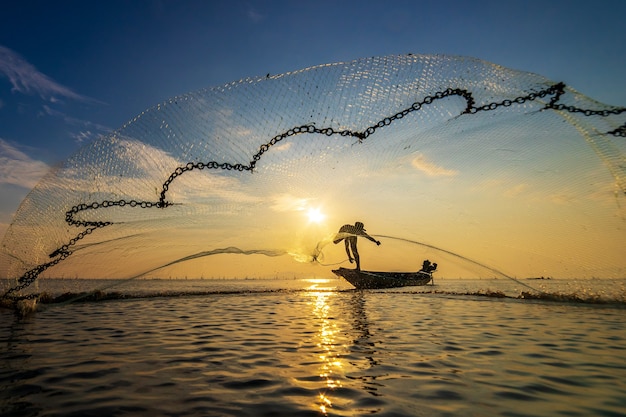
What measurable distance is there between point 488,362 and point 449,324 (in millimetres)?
5196

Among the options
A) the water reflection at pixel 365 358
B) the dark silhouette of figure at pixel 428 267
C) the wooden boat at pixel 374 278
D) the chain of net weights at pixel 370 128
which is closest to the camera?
the water reflection at pixel 365 358

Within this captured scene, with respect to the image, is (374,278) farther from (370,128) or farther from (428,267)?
(370,128)

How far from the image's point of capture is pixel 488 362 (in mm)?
6707

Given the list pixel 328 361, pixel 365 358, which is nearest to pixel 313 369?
pixel 328 361

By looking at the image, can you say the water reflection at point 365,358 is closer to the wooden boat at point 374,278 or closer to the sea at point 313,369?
the sea at point 313,369

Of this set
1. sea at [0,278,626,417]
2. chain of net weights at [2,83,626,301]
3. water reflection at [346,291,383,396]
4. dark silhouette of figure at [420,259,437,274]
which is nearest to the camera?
sea at [0,278,626,417]

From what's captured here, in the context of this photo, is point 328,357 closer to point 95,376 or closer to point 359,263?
point 95,376

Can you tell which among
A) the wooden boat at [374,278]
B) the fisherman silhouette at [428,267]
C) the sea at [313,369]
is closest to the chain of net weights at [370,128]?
the sea at [313,369]

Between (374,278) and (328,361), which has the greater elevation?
(374,278)

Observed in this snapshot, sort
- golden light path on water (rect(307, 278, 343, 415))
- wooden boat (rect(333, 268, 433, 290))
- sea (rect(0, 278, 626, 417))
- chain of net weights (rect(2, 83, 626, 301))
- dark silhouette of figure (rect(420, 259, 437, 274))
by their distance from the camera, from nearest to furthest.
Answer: sea (rect(0, 278, 626, 417)) → golden light path on water (rect(307, 278, 343, 415)) → chain of net weights (rect(2, 83, 626, 301)) → wooden boat (rect(333, 268, 433, 290)) → dark silhouette of figure (rect(420, 259, 437, 274))

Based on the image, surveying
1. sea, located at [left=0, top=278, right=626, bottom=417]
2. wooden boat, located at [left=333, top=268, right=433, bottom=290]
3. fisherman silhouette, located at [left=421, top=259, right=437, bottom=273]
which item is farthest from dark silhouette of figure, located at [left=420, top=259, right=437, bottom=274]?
sea, located at [left=0, top=278, right=626, bottom=417]

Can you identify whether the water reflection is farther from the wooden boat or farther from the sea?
the wooden boat

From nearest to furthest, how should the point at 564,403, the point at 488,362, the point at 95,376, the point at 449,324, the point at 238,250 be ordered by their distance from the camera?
1. the point at 564,403
2. the point at 95,376
3. the point at 488,362
4. the point at 449,324
5. the point at 238,250

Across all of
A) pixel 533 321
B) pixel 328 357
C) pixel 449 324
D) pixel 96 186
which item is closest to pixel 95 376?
pixel 328 357
